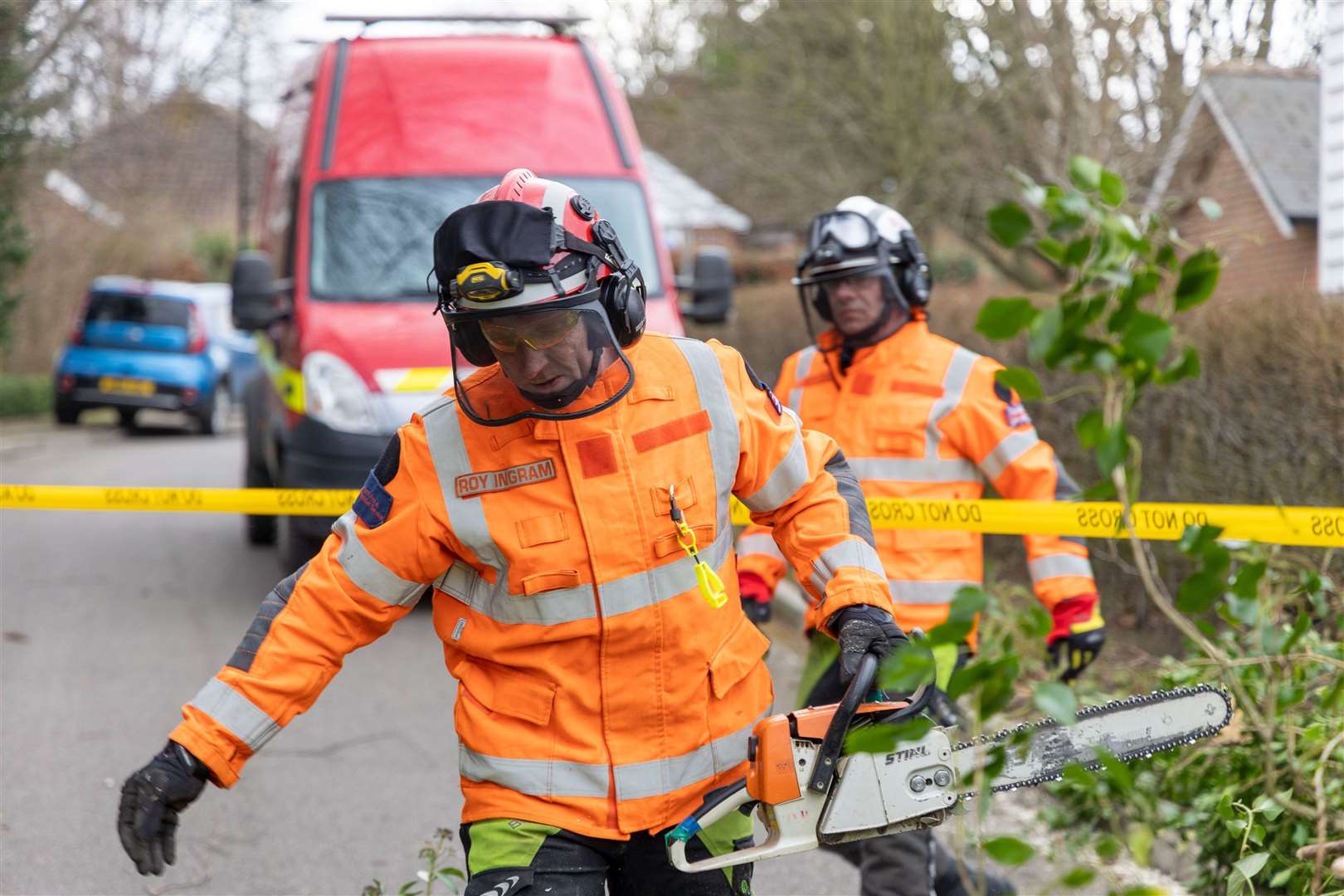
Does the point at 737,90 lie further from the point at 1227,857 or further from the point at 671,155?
the point at 1227,857

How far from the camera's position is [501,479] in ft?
8.77

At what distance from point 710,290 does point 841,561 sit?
18.4 feet

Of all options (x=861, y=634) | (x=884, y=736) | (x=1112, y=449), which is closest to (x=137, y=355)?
(x=861, y=634)

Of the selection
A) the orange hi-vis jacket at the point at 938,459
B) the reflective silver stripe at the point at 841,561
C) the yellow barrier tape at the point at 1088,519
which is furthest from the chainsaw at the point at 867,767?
the orange hi-vis jacket at the point at 938,459

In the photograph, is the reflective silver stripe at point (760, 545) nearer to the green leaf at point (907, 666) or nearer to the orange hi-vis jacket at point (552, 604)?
the orange hi-vis jacket at point (552, 604)

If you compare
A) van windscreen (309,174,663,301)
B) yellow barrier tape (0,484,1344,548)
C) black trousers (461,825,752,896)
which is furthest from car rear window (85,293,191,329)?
black trousers (461,825,752,896)

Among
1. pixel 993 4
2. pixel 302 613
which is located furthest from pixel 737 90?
pixel 302 613

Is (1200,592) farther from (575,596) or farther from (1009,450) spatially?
(1009,450)

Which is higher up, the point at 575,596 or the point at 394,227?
the point at 394,227

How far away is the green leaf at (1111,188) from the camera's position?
1639mm

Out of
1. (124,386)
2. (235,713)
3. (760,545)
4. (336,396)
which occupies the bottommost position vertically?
(124,386)

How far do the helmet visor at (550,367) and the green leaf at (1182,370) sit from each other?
1.27m

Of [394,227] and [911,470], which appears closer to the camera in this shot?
[911,470]

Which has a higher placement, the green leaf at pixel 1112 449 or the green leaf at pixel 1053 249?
the green leaf at pixel 1053 249
